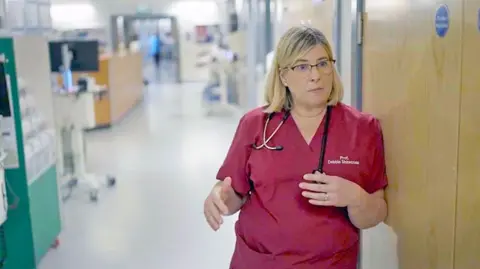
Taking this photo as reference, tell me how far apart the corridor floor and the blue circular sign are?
2.66 m

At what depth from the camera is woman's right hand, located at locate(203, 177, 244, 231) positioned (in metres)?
1.83

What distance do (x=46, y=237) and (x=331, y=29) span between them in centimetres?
242

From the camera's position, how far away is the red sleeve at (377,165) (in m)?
1.77

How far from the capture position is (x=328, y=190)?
1629mm

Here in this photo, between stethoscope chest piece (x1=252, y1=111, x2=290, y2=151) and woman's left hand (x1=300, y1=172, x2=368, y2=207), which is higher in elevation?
stethoscope chest piece (x1=252, y1=111, x2=290, y2=151)

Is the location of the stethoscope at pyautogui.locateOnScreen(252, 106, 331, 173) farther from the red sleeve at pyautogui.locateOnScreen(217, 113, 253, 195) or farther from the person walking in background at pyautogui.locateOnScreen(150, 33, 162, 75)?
the person walking in background at pyautogui.locateOnScreen(150, 33, 162, 75)

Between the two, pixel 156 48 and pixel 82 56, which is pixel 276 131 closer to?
pixel 82 56

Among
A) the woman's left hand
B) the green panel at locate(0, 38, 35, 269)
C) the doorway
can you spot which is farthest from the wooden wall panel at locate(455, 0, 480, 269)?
the doorway

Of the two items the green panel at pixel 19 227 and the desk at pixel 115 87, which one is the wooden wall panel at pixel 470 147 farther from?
the desk at pixel 115 87

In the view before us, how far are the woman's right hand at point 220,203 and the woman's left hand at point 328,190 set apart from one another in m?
0.31

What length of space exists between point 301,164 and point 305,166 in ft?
0.04

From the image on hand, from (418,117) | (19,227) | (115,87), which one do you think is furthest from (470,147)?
(115,87)

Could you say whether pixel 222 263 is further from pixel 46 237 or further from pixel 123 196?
pixel 123 196

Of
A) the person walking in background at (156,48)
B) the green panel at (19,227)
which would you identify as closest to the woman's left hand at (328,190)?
the green panel at (19,227)
